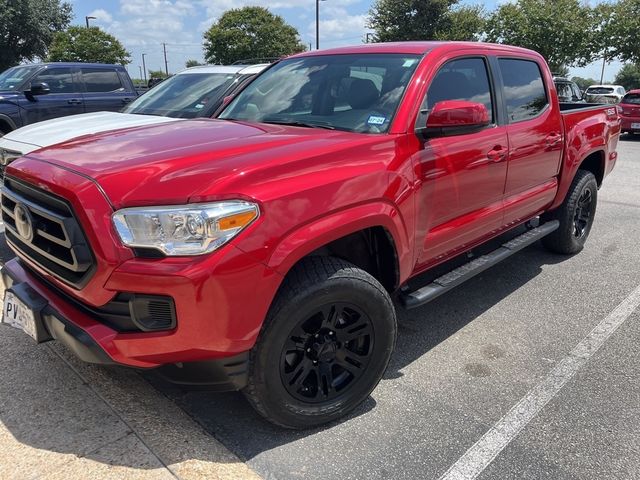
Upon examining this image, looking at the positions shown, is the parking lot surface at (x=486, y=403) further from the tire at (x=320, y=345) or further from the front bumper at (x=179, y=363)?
the front bumper at (x=179, y=363)

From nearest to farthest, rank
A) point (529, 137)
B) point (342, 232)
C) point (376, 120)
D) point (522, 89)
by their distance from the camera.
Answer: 1. point (342, 232)
2. point (376, 120)
3. point (529, 137)
4. point (522, 89)

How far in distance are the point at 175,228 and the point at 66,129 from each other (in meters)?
3.60

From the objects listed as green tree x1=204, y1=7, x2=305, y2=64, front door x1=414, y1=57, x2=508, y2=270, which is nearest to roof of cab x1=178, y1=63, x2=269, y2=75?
front door x1=414, y1=57, x2=508, y2=270

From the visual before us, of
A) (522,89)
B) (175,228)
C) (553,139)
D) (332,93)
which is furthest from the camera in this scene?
(553,139)

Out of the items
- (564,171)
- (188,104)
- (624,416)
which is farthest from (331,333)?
(188,104)

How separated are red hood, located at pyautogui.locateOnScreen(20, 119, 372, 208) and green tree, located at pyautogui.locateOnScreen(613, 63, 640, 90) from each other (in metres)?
60.5

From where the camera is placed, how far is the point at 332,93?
128 inches

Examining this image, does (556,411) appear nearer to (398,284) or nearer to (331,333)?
(398,284)

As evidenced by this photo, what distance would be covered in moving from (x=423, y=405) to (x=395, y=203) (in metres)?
1.10

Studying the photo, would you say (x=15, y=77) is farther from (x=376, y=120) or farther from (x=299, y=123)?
(x=376, y=120)

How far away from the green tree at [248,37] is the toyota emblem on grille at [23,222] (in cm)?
4221

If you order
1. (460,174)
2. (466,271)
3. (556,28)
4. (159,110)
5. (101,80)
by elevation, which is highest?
(556,28)

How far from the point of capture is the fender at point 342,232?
218cm

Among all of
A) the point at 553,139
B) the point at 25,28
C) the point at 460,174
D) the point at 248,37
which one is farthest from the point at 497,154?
the point at 248,37
